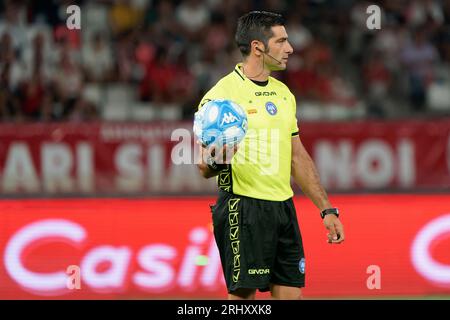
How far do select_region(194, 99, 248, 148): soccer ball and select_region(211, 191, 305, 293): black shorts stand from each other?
0.61 m

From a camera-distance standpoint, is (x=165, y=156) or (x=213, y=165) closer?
(x=213, y=165)

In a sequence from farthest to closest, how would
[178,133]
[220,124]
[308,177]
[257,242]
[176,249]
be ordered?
[178,133] → [176,249] → [308,177] → [257,242] → [220,124]

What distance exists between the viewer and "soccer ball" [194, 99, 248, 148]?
18.7 feet

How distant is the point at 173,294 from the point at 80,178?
4.00m

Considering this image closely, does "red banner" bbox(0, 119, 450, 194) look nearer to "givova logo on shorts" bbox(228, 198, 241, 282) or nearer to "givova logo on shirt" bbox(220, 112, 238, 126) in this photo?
"givova logo on shorts" bbox(228, 198, 241, 282)

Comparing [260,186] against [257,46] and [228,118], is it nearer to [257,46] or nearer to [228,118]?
[228,118]

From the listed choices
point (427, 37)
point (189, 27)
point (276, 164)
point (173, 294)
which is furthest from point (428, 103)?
point (276, 164)

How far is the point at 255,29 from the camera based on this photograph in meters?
6.27

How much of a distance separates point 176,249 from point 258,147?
349 centimetres

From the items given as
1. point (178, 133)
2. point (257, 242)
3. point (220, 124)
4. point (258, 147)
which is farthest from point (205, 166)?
point (178, 133)

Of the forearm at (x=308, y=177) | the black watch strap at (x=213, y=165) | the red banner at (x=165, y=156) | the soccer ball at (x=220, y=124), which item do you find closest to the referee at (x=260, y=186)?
the forearm at (x=308, y=177)

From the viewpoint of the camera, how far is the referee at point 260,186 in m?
6.19

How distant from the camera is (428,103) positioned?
1491 centimetres

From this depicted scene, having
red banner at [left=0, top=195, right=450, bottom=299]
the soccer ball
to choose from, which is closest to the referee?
the soccer ball
